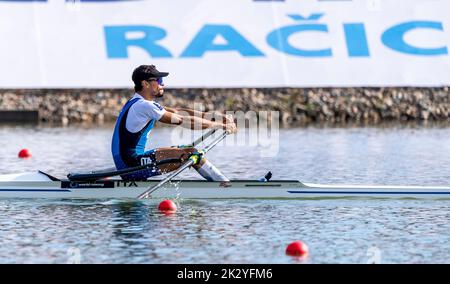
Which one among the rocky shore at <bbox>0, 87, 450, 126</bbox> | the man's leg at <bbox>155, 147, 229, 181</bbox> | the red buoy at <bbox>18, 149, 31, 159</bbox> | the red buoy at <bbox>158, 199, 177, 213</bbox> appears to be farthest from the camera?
the rocky shore at <bbox>0, 87, 450, 126</bbox>

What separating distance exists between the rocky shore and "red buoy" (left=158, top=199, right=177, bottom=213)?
1701 cm

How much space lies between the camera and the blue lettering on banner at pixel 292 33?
30828 millimetres

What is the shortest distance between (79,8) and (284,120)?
6781 millimetres

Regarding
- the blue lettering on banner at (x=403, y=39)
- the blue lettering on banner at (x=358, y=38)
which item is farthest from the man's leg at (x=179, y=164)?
the blue lettering on banner at (x=403, y=39)

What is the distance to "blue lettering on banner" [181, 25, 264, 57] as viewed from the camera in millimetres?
30984

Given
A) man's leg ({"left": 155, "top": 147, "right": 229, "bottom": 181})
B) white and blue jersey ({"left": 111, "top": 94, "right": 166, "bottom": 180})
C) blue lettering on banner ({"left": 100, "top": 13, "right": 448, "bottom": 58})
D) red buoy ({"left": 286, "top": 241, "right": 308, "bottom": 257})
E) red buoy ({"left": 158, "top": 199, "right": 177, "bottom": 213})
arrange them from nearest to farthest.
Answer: red buoy ({"left": 286, "top": 241, "right": 308, "bottom": 257}) → red buoy ({"left": 158, "top": 199, "right": 177, "bottom": 213}) → white and blue jersey ({"left": 111, "top": 94, "right": 166, "bottom": 180}) → man's leg ({"left": 155, "top": 147, "right": 229, "bottom": 181}) → blue lettering on banner ({"left": 100, "top": 13, "right": 448, "bottom": 58})

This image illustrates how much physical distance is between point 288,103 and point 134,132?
16574mm

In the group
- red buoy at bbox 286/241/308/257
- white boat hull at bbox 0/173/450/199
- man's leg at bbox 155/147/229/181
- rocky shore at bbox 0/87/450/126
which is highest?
rocky shore at bbox 0/87/450/126

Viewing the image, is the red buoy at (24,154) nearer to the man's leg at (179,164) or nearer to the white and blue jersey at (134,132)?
the white and blue jersey at (134,132)

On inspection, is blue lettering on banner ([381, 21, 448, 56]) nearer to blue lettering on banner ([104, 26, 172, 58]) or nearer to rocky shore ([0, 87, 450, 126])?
rocky shore ([0, 87, 450, 126])

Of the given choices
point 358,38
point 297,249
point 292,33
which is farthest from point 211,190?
point 358,38

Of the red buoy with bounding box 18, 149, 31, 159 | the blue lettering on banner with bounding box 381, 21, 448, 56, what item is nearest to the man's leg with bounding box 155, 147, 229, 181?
the red buoy with bounding box 18, 149, 31, 159

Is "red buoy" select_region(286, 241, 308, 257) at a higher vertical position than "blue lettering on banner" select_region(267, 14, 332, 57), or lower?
lower

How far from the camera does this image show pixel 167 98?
35.3 meters
